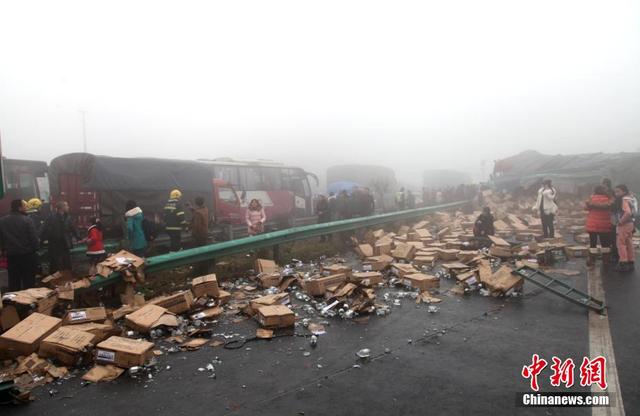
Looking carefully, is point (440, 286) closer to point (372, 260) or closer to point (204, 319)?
point (372, 260)

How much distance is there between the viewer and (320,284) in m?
6.12

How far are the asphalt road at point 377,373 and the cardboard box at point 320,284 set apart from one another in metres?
1.06

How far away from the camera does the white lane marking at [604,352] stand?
9.73 feet

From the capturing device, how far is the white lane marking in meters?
2.97

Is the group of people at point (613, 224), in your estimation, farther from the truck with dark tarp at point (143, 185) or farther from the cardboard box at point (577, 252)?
the truck with dark tarp at point (143, 185)

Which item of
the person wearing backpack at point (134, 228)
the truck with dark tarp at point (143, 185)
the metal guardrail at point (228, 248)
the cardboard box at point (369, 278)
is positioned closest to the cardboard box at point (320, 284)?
the cardboard box at point (369, 278)

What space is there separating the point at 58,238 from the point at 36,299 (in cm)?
337

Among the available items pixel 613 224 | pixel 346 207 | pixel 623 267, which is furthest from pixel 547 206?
pixel 346 207

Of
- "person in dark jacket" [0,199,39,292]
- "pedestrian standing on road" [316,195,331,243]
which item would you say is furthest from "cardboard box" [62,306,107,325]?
"pedestrian standing on road" [316,195,331,243]

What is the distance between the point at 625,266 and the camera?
307 inches

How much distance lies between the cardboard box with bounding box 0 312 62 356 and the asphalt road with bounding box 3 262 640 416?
744mm

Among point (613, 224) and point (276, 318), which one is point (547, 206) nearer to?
point (613, 224)

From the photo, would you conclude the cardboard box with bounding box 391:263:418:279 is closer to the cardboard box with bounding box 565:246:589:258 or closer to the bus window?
the cardboard box with bounding box 565:246:589:258

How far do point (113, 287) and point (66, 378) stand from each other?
7.76 ft
